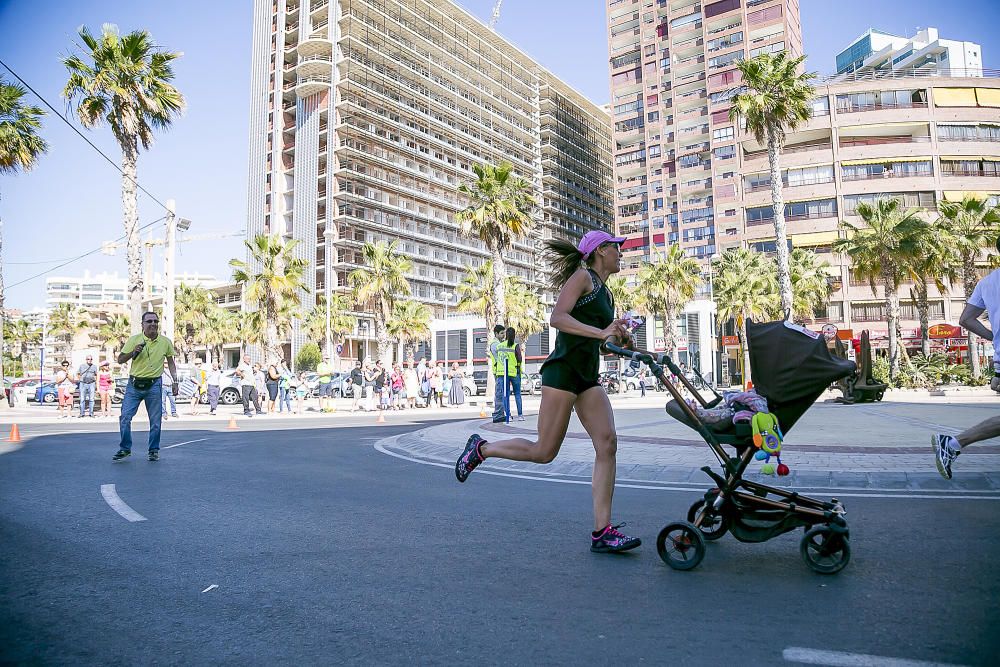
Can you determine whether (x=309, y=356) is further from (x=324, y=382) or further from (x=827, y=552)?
(x=827, y=552)

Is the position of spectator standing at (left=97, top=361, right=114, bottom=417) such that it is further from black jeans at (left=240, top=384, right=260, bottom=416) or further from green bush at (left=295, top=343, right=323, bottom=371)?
green bush at (left=295, top=343, right=323, bottom=371)

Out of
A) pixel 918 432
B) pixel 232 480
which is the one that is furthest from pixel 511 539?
pixel 918 432

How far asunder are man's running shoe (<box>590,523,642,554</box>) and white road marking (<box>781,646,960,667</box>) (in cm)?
139

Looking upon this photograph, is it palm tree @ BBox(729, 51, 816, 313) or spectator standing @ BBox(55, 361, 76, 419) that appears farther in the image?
palm tree @ BBox(729, 51, 816, 313)

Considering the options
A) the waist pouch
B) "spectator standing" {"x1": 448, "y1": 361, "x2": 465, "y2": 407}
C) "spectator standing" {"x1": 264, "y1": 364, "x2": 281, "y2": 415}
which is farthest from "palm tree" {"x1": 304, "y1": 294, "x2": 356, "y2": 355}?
the waist pouch

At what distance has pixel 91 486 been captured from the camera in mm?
6363

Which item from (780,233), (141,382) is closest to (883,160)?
(780,233)

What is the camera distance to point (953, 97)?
60.5m

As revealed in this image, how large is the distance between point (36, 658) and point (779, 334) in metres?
3.64

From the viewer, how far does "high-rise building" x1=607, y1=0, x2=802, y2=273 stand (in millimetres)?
75188

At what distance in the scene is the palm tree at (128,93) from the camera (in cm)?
2412

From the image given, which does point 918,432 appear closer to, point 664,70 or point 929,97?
point 929,97

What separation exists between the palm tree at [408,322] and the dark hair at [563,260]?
4853 cm

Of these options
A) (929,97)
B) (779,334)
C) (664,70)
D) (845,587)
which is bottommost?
(845,587)
